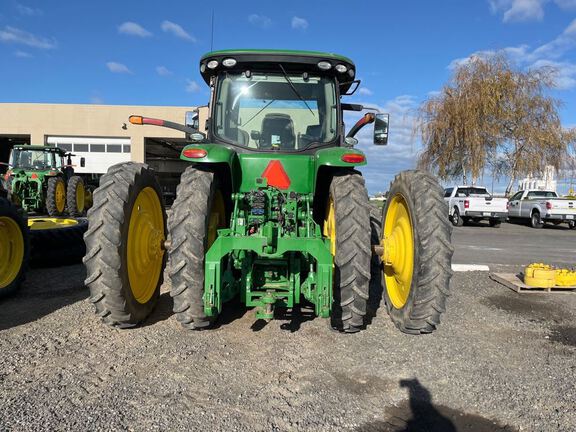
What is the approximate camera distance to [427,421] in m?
2.85

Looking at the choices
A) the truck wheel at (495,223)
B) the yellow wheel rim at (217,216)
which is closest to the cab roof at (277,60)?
the yellow wheel rim at (217,216)

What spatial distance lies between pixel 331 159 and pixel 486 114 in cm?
2399

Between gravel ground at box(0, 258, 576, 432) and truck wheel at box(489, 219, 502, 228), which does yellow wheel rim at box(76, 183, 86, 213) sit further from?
truck wheel at box(489, 219, 502, 228)

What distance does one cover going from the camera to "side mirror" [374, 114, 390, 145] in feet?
16.8

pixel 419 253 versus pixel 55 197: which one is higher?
pixel 419 253

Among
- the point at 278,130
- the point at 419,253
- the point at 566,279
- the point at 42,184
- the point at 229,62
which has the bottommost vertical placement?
the point at 566,279

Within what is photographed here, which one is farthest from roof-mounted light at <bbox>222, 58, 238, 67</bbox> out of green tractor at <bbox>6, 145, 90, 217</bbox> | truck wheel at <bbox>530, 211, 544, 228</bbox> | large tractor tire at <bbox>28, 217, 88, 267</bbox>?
truck wheel at <bbox>530, 211, 544, 228</bbox>

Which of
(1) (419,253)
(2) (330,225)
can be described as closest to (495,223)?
(2) (330,225)

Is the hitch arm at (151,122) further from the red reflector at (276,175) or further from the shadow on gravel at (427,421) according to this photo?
the shadow on gravel at (427,421)

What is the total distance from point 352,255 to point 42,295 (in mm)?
3950

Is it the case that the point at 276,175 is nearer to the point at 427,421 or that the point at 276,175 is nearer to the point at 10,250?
the point at 427,421

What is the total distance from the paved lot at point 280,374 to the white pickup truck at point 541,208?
51.9 feet

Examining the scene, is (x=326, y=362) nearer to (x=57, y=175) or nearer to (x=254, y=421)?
(x=254, y=421)

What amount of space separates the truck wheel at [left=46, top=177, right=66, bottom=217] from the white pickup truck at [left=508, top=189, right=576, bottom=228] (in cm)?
1887
